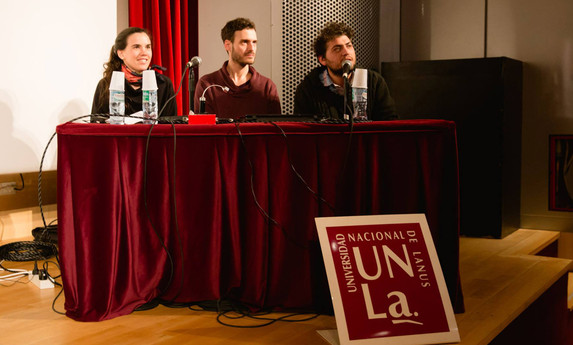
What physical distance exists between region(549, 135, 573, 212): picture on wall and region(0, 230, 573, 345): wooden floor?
4.62 feet

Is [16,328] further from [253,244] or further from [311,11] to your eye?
[311,11]

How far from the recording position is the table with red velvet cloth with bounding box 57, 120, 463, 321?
72.3 inches

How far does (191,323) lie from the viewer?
1.79 m

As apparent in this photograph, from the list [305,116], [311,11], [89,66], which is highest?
[311,11]

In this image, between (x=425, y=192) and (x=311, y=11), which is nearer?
(x=425, y=192)

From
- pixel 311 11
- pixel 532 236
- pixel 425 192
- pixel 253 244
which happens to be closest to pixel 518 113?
pixel 532 236

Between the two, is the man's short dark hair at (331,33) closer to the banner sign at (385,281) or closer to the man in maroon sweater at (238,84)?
the man in maroon sweater at (238,84)

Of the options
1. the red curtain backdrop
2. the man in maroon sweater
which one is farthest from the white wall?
the man in maroon sweater

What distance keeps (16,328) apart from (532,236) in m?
2.87

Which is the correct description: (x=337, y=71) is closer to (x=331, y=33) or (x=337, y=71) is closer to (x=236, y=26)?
(x=331, y=33)

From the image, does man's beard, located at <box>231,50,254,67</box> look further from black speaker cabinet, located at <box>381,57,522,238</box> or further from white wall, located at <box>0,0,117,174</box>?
black speaker cabinet, located at <box>381,57,522,238</box>

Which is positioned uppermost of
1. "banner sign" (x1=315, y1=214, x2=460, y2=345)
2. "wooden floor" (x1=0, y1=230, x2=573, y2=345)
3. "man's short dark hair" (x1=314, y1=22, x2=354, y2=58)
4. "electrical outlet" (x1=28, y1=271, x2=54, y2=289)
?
"man's short dark hair" (x1=314, y1=22, x2=354, y2=58)

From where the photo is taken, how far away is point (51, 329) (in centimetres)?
172

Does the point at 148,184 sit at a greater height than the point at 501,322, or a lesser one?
greater
